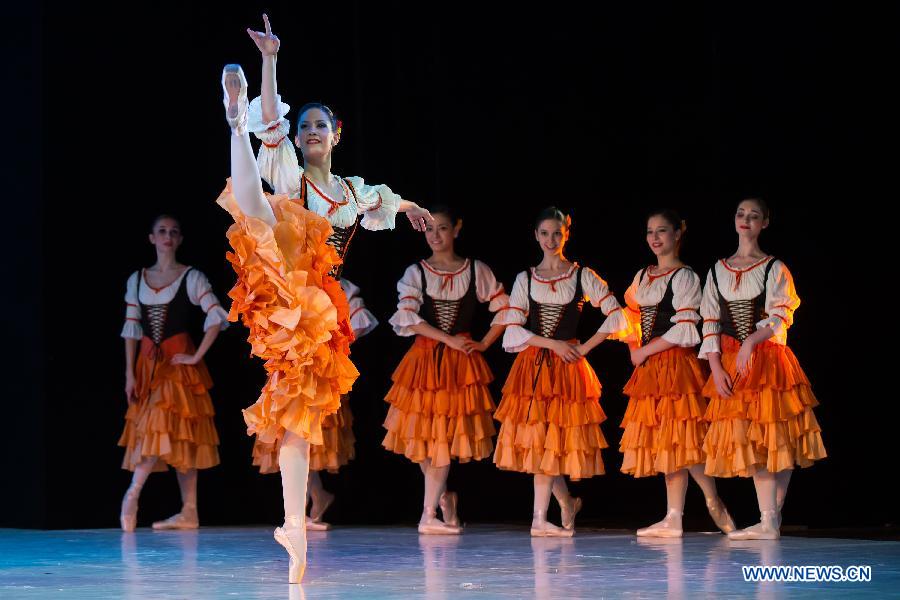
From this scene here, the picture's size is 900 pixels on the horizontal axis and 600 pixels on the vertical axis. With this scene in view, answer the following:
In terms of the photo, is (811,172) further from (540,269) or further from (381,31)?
(381,31)

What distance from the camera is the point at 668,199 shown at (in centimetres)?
575

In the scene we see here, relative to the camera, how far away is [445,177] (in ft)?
20.2

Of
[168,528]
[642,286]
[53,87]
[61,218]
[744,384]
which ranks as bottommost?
[168,528]

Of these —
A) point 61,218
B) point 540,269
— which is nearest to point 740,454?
point 540,269

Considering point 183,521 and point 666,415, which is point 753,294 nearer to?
point 666,415

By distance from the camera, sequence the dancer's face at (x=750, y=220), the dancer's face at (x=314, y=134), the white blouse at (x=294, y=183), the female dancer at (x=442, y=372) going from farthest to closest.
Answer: the female dancer at (x=442, y=372)
the dancer's face at (x=750, y=220)
the dancer's face at (x=314, y=134)
the white blouse at (x=294, y=183)

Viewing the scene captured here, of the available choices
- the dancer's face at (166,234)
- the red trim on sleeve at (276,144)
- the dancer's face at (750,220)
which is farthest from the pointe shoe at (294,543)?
the dancer's face at (166,234)

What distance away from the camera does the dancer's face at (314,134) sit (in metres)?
4.01

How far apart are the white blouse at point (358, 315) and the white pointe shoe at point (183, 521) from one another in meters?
1.05

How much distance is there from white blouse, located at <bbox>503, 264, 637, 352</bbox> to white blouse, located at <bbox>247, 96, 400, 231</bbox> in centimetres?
128

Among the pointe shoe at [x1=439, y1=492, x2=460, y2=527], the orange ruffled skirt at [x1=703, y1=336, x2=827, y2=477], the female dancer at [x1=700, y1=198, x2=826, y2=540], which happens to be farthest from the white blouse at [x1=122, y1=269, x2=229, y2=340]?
the orange ruffled skirt at [x1=703, y1=336, x2=827, y2=477]

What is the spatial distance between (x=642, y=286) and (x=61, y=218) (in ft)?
8.35

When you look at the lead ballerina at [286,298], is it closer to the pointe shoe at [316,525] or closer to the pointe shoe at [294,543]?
the pointe shoe at [294,543]

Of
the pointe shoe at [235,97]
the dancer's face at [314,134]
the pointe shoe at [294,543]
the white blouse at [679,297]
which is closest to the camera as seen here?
the pointe shoe at [235,97]
